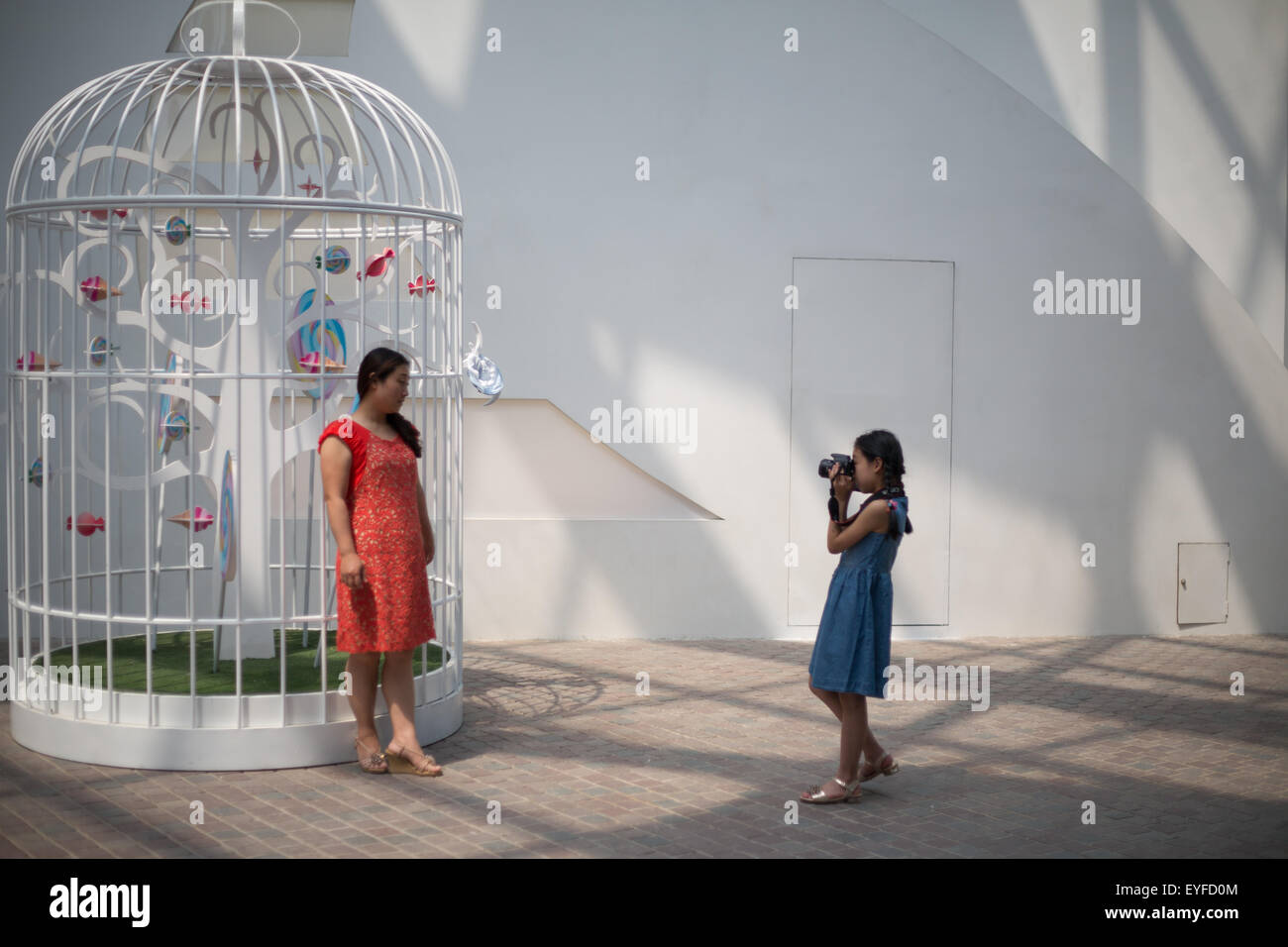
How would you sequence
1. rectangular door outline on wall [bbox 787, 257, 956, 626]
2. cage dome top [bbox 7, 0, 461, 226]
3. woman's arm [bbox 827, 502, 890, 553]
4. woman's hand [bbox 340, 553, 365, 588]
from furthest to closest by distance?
rectangular door outline on wall [bbox 787, 257, 956, 626] < cage dome top [bbox 7, 0, 461, 226] < woman's hand [bbox 340, 553, 365, 588] < woman's arm [bbox 827, 502, 890, 553]

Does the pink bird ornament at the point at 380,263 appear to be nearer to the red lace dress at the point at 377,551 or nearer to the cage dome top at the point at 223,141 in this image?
the cage dome top at the point at 223,141

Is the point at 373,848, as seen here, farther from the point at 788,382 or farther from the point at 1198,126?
the point at 1198,126

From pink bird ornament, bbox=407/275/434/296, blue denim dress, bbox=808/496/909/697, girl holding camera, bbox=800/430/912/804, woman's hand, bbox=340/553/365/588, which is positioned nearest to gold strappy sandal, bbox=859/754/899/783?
girl holding camera, bbox=800/430/912/804

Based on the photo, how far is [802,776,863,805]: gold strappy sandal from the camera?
5.56m

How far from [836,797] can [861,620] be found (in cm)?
77

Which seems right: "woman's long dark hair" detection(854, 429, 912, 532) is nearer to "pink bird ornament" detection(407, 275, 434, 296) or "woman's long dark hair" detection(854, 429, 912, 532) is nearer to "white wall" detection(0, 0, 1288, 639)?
"pink bird ornament" detection(407, 275, 434, 296)

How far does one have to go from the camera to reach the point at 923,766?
6230mm

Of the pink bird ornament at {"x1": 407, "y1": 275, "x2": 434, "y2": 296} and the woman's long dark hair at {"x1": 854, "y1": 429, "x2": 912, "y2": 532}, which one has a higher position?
the pink bird ornament at {"x1": 407, "y1": 275, "x2": 434, "y2": 296}

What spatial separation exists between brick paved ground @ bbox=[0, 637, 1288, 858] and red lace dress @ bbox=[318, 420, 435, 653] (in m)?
0.66

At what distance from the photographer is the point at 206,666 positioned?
6.57m

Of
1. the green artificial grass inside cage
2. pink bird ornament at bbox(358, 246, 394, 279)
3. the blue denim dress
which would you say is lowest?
the green artificial grass inside cage

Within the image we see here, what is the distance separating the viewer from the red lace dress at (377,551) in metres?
5.68

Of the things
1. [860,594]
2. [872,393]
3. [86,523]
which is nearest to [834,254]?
[872,393]
